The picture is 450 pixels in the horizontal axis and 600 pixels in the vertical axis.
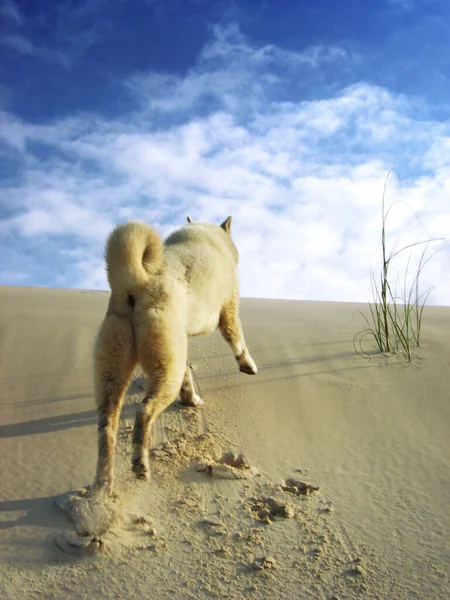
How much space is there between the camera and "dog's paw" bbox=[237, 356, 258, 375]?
5.45 m

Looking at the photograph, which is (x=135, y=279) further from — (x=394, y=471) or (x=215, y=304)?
(x=394, y=471)

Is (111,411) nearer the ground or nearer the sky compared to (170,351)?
nearer the ground

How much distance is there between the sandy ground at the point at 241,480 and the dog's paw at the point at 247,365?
0.20m

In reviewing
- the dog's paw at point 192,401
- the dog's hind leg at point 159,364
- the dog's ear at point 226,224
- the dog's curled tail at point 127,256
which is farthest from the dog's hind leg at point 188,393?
the dog's ear at point 226,224

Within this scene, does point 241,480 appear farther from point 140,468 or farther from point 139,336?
point 139,336

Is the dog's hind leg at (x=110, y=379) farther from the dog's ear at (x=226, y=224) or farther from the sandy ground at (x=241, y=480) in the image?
the dog's ear at (x=226, y=224)

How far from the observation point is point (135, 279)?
374 centimetres

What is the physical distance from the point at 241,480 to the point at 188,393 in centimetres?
118

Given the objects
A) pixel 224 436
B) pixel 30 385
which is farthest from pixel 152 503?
pixel 30 385

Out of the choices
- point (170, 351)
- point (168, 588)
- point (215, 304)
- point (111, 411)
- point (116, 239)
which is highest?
point (116, 239)

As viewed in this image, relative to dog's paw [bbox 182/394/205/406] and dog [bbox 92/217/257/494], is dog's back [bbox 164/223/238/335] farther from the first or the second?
dog's paw [bbox 182/394/205/406]

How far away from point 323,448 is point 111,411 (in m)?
2.03

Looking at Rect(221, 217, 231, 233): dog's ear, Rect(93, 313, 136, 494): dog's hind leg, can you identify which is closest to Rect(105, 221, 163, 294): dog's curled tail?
Rect(93, 313, 136, 494): dog's hind leg

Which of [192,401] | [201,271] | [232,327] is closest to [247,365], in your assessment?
[232,327]
